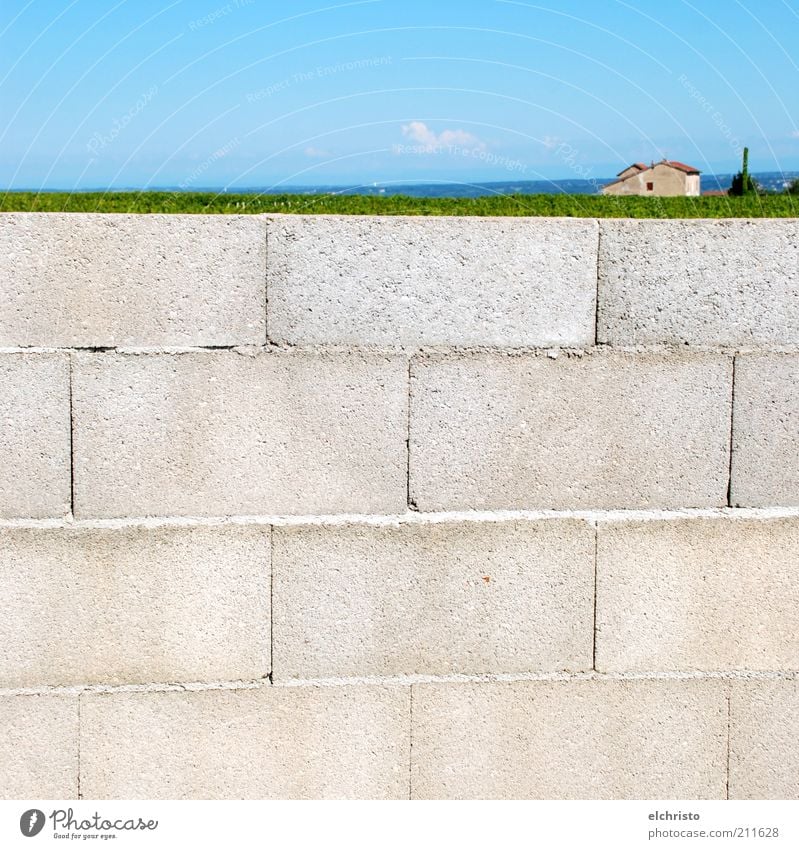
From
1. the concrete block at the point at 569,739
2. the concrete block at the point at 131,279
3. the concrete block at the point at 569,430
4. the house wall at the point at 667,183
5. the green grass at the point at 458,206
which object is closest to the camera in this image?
the concrete block at the point at 131,279

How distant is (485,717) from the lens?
138 inches

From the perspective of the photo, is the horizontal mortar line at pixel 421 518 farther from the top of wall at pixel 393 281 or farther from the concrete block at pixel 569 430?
the top of wall at pixel 393 281

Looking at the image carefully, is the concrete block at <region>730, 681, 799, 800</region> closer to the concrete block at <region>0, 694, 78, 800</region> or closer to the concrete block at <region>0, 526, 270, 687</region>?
the concrete block at <region>0, 526, 270, 687</region>

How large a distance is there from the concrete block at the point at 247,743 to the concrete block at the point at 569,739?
136mm

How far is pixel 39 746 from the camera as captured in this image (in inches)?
136

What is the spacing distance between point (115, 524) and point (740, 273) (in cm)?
230

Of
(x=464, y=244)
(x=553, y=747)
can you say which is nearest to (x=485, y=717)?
(x=553, y=747)

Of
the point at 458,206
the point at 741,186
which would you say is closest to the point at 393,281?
the point at 458,206

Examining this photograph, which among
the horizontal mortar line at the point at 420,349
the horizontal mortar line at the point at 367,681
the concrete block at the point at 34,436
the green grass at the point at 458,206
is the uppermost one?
the green grass at the point at 458,206

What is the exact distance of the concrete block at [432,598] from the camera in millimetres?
3400

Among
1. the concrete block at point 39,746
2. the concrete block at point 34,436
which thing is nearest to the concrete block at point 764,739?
the concrete block at point 39,746

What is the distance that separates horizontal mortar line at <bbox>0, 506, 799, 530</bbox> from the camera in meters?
3.36

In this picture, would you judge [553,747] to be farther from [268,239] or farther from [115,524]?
[268,239]

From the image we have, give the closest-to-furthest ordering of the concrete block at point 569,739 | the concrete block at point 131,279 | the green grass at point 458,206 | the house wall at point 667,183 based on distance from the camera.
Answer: the concrete block at point 131,279 → the concrete block at point 569,739 → the green grass at point 458,206 → the house wall at point 667,183
